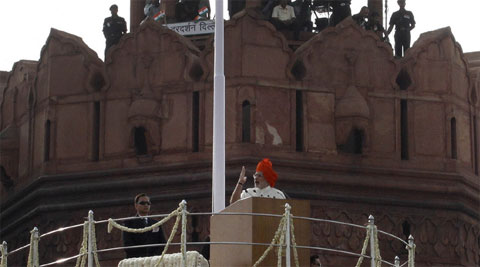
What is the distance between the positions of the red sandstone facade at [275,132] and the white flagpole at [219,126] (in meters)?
6.01

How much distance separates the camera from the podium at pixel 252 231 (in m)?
17.2

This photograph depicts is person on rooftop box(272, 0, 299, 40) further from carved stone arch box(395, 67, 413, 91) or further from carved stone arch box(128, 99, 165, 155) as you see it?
carved stone arch box(128, 99, 165, 155)

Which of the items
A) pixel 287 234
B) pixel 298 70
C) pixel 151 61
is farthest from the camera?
pixel 151 61

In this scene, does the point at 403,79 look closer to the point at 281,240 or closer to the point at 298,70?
the point at 298,70

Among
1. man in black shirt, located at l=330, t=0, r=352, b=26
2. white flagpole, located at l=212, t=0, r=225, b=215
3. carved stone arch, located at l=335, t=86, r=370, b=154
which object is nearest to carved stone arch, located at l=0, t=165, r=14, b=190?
carved stone arch, located at l=335, t=86, r=370, b=154

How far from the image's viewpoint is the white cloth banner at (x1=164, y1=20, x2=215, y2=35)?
32406mm

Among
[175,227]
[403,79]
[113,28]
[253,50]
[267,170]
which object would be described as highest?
[113,28]

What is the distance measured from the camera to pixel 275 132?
95.8ft

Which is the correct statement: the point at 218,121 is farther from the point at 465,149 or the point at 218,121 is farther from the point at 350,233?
the point at 465,149

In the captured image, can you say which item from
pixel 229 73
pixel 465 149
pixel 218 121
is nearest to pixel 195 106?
pixel 229 73

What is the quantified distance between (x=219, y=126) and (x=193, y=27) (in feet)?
36.9

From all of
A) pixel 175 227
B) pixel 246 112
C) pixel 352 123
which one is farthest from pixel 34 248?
pixel 352 123

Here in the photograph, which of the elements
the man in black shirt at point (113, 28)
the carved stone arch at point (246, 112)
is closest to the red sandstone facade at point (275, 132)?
the carved stone arch at point (246, 112)

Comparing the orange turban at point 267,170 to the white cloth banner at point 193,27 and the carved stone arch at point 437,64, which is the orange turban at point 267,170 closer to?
the carved stone arch at point 437,64
